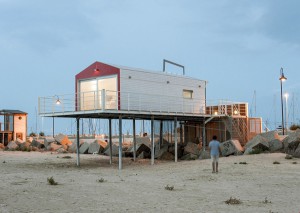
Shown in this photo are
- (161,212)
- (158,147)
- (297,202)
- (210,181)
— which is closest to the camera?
(161,212)

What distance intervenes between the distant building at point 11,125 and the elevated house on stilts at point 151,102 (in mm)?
28039

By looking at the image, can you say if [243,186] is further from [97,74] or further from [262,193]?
[97,74]

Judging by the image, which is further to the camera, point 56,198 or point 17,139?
point 17,139

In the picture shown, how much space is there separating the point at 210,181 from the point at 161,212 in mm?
8166

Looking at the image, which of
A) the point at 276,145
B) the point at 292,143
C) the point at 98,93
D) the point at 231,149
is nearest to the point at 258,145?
the point at 276,145

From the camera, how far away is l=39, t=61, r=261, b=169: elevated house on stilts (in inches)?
1165

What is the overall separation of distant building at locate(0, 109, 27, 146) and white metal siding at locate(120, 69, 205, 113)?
31.1 meters

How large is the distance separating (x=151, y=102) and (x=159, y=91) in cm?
143

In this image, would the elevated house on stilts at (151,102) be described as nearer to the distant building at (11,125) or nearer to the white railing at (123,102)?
the white railing at (123,102)

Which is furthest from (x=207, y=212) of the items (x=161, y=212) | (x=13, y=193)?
(x=13, y=193)

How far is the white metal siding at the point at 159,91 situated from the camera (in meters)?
30.1

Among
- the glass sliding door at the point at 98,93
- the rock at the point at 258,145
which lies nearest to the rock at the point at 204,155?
A: the rock at the point at 258,145

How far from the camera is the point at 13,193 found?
16.0 metres

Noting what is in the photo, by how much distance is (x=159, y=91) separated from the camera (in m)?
32.8
